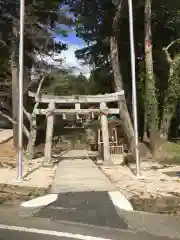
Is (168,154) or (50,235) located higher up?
(168,154)

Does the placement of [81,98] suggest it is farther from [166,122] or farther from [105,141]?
[166,122]

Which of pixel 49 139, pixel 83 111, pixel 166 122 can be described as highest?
pixel 83 111

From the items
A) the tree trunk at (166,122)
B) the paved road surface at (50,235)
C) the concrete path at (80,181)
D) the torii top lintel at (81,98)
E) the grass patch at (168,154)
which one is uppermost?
the torii top lintel at (81,98)

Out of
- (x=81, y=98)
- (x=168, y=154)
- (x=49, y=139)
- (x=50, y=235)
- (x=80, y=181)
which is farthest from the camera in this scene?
(x=168, y=154)

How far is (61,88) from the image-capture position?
72.2 ft

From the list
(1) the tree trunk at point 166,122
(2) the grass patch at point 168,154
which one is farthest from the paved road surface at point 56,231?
(1) the tree trunk at point 166,122

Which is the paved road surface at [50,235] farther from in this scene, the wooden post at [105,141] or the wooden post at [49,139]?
the wooden post at [105,141]

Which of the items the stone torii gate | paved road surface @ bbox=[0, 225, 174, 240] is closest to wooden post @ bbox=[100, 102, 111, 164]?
the stone torii gate

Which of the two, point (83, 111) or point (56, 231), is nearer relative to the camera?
point (56, 231)

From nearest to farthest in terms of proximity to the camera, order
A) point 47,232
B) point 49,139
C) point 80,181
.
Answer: point 47,232 → point 80,181 → point 49,139

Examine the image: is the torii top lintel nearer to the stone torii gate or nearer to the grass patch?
the stone torii gate

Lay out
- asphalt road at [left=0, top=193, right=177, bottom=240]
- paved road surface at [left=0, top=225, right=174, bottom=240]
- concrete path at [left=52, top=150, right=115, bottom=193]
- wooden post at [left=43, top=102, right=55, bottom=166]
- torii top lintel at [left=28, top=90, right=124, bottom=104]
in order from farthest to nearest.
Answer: torii top lintel at [left=28, top=90, right=124, bottom=104] → wooden post at [left=43, top=102, right=55, bottom=166] → concrete path at [left=52, top=150, right=115, bottom=193] → asphalt road at [left=0, top=193, right=177, bottom=240] → paved road surface at [left=0, top=225, right=174, bottom=240]

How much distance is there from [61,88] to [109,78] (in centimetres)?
552

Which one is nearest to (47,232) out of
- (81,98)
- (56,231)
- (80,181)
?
(56,231)
